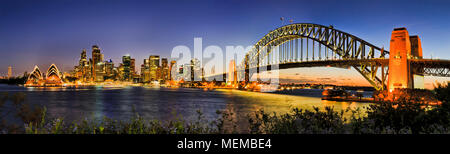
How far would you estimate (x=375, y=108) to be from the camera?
9016mm

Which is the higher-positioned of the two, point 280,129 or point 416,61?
point 416,61

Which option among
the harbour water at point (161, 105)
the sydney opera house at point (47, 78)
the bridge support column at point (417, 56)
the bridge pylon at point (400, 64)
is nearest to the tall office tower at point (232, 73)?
the harbour water at point (161, 105)

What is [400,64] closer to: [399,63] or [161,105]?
[399,63]

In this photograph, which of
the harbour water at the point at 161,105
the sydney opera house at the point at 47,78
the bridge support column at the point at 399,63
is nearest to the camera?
the harbour water at the point at 161,105

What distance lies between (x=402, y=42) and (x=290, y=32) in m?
38.7

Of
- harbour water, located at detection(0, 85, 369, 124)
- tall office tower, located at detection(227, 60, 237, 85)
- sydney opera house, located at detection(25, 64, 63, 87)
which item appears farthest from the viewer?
sydney opera house, located at detection(25, 64, 63, 87)

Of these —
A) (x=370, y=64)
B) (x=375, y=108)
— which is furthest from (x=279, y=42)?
(x=375, y=108)

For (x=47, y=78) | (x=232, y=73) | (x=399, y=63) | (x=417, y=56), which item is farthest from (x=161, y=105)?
(x=47, y=78)

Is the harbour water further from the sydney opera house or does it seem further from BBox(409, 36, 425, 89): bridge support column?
the sydney opera house

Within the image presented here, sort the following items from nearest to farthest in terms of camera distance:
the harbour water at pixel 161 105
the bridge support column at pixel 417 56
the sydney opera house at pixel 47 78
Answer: the harbour water at pixel 161 105
the bridge support column at pixel 417 56
the sydney opera house at pixel 47 78

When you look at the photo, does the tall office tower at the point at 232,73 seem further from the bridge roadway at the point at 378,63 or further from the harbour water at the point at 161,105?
the harbour water at the point at 161,105

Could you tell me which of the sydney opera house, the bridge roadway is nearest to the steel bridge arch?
the bridge roadway
